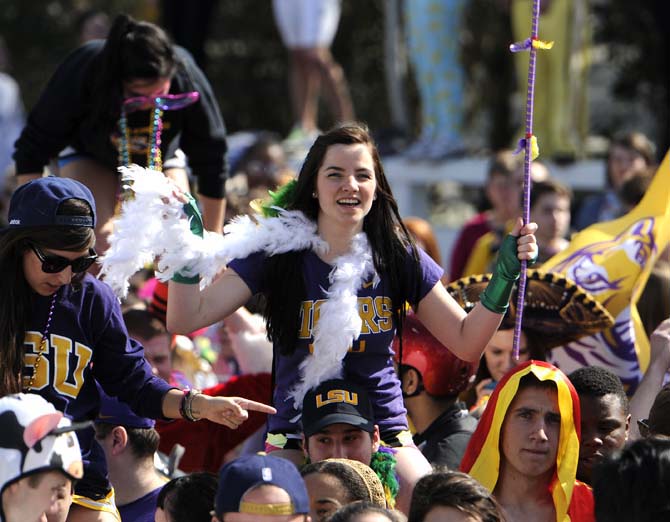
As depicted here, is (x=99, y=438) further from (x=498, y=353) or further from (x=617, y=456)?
(x=617, y=456)

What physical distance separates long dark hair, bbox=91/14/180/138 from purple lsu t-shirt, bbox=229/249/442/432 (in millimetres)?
1191

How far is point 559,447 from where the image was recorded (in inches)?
166

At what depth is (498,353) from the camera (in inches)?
213

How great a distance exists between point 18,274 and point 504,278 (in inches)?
57.9

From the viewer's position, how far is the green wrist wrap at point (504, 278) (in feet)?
14.0

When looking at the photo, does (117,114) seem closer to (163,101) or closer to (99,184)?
(163,101)

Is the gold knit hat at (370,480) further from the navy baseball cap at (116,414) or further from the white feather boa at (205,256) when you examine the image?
the navy baseball cap at (116,414)

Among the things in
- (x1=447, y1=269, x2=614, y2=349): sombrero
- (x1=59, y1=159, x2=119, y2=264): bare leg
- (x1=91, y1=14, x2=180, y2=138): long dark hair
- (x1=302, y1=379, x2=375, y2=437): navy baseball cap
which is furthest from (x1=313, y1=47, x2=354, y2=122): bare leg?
(x1=302, y1=379, x2=375, y2=437): navy baseball cap

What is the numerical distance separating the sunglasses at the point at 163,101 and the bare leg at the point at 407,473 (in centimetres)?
180

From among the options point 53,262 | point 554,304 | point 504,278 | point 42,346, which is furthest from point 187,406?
point 554,304

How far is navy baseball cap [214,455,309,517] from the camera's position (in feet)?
10.9

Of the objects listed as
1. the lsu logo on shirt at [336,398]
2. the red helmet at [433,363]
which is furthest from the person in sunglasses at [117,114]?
the lsu logo on shirt at [336,398]

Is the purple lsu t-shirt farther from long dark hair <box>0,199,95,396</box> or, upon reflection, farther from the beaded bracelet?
long dark hair <box>0,199,95,396</box>

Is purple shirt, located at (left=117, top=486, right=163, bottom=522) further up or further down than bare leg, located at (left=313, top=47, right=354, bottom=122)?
further down
